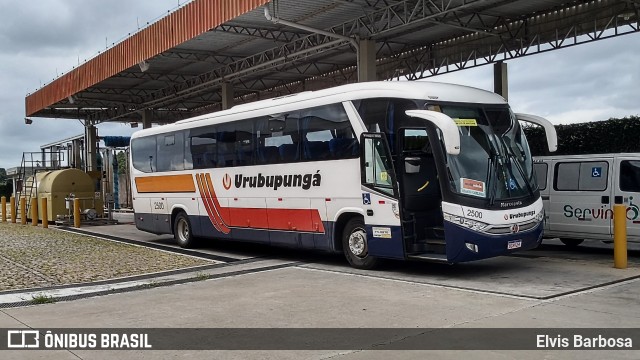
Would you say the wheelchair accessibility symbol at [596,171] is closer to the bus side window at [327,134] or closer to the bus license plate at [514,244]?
the bus license plate at [514,244]

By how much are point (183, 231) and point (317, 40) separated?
26.8ft

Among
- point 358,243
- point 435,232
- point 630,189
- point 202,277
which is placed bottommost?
point 202,277

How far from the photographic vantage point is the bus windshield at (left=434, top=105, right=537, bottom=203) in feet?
31.5

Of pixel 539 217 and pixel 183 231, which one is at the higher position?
pixel 539 217

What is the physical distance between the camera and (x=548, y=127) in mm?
11164

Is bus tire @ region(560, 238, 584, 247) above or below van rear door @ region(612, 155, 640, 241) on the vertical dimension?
below

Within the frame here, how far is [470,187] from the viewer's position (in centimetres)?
954

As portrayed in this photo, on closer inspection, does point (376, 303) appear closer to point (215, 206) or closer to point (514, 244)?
point (514, 244)

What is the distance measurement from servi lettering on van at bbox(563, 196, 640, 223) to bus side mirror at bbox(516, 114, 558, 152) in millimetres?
2121

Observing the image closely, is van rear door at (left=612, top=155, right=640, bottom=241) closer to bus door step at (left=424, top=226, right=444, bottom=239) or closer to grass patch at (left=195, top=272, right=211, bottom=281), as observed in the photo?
bus door step at (left=424, top=226, right=444, bottom=239)

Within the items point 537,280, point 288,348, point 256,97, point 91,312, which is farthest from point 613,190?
point 256,97

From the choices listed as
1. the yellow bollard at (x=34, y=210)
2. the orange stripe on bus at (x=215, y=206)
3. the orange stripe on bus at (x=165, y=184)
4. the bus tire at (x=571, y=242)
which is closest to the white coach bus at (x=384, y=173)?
the orange stripe on bus at (x=215, y=206)

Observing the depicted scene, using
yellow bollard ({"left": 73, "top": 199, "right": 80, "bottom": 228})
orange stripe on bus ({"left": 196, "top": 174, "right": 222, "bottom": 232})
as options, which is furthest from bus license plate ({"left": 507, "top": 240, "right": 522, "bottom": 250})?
yellow bollard ({"left": 73, "top": 199, "right": 80, "bottom": 228})

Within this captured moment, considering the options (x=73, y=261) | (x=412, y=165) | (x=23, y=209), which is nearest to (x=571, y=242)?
(x=412, y=165)
